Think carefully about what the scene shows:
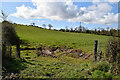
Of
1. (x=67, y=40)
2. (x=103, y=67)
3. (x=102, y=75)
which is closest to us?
(x=102, y=75)

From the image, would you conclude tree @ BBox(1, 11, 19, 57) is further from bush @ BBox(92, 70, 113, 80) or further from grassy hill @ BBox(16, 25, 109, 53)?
bush @ BBox(92, 70, 113, 80)

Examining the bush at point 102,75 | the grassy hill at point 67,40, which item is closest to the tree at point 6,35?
the grassy hill at point 67,40

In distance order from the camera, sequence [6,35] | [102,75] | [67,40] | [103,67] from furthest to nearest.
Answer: [67,40] < [6,35] < [103,67] < [102,75]

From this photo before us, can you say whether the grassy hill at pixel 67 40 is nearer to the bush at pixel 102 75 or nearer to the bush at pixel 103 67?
the bush at pixel 103 67

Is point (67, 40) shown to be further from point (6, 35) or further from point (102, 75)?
point (102, 75)

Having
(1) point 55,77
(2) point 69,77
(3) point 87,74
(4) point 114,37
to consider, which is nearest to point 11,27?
(1) point 55,77

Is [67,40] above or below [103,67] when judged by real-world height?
above

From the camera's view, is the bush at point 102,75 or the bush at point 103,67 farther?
the bush at point 103,67

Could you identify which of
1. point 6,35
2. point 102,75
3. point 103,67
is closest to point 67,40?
point 6,35

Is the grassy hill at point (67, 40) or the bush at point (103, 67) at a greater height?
the grassy hill at point (67, 40)

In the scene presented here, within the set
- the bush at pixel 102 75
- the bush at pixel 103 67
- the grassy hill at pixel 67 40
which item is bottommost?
the bush at pixel 102 75

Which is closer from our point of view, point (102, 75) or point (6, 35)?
point (102, 75)

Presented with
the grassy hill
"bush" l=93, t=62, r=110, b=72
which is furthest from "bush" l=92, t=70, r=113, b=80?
the grassy hill

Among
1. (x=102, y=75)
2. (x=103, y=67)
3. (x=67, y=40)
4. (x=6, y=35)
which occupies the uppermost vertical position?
(x=6, y=35)
